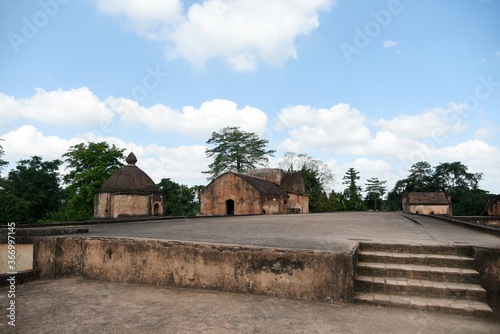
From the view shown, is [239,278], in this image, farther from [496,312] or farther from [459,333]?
[496,312]

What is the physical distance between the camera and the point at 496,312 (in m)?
3.21

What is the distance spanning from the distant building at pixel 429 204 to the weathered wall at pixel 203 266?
42.1m

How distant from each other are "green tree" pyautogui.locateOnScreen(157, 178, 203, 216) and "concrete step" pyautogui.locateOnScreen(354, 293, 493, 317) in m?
37.9

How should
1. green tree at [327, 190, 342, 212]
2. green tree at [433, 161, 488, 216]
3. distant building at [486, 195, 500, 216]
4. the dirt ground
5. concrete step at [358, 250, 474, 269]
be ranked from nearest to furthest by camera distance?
1. the dirt ground
2. concrete step at [358, 250, 474, 269]
3. distant building at [486, 195, 500, 216]
4. green tree at [327, 190, 342, 212]
5. green tree at [433, 161, 488, 216]

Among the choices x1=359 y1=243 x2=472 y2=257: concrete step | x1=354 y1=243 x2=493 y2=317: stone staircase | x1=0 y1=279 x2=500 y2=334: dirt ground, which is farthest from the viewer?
x1=359 y1=243 x2=472 y2=257: concrete step

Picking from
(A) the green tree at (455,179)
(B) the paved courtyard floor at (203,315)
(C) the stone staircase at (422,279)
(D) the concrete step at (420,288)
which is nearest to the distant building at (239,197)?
(C) the stone staircase at (422,279)

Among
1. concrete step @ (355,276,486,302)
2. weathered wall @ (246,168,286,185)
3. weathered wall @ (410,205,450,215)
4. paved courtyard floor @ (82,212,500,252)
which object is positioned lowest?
weathered wall @ (410,205,450,215)

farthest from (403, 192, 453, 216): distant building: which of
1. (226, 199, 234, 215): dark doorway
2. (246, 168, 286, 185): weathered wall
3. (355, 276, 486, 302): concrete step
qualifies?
(355, 276, 486, 302): concrete step

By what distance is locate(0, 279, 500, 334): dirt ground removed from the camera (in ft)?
8.79

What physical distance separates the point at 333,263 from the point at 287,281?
22.9 inches

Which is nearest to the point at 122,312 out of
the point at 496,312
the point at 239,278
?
the point at 239,278

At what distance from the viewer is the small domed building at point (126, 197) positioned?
72.4ft

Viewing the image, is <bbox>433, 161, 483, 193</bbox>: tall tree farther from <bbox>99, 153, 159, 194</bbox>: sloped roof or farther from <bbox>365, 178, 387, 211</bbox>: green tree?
<bbox>99, 153, 159, 194</bbox>: sloped roof

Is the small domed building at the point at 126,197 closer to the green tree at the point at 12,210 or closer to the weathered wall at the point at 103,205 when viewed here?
the weathered wall at the point at 103,205
